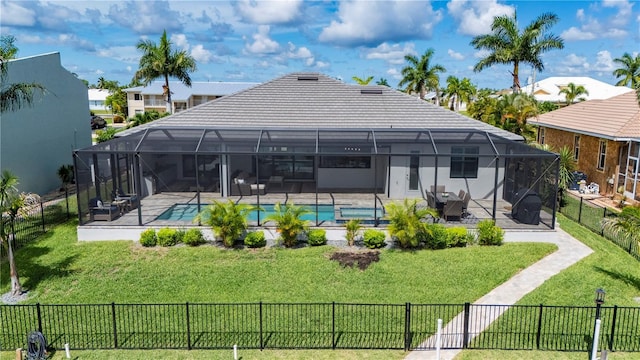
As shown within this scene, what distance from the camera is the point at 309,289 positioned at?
12172mm

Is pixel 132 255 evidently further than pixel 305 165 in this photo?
No

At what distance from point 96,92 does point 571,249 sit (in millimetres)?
85521

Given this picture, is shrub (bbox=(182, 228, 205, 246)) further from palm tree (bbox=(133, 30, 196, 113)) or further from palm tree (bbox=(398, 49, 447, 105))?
palm tree (bbox=(398, 49, 447, 105))

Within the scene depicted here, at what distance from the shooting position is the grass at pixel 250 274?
11.9 m

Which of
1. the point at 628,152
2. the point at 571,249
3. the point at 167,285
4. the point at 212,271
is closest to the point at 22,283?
the point at 167,285

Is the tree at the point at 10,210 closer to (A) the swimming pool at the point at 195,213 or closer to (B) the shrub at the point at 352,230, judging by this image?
(A) the swimming pool at the point at 195,213

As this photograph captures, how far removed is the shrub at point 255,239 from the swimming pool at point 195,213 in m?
1.61

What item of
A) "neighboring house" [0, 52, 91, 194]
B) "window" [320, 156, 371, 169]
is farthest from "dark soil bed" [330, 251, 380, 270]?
"neighboring house" [0, 52, 91, 194]

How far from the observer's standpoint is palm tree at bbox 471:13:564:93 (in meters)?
27.8

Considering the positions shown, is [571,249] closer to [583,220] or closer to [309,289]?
[583,220]

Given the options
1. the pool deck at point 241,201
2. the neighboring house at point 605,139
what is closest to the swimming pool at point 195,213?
the pool deck at point 241,201

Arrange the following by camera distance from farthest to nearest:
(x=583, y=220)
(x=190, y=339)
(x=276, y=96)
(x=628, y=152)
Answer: (x=276, y=96), (x=628, y=152), (x=583, y=220), (x=190, y=339)

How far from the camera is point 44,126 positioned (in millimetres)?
23484

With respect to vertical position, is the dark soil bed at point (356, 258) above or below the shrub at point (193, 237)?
below
